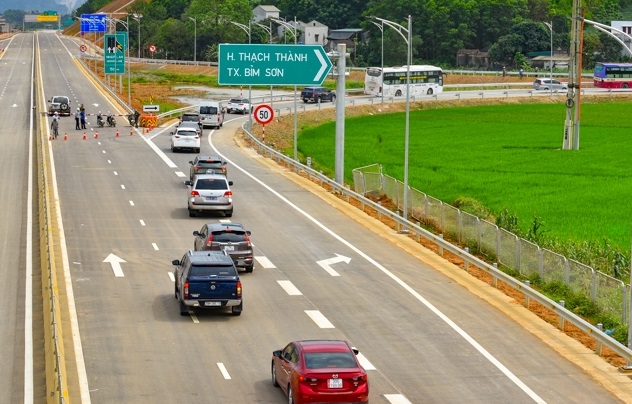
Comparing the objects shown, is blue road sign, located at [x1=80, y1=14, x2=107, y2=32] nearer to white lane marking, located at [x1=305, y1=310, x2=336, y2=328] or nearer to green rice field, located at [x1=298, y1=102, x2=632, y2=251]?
green rice field, located at [x1=298, y1=102, x2=632, y2=251]

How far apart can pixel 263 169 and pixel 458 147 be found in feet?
65.9

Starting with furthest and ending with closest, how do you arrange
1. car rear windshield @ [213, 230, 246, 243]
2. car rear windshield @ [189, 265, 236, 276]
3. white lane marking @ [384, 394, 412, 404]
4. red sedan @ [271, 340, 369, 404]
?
1. car rear windshield @ [213, 230, 246, 243]
2. car rear windshield @ [189, 265, 236, 276]
3. white lane marking @ [384, 394, 412, 404]
4. red sedan @ [271, 340, 369, 404]

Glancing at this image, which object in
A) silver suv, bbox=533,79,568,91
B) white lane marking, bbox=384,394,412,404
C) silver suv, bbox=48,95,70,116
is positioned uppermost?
silver suv, bbox=533,79,568,91

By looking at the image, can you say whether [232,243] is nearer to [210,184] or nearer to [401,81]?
[210,184]

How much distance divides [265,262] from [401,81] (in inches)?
3515

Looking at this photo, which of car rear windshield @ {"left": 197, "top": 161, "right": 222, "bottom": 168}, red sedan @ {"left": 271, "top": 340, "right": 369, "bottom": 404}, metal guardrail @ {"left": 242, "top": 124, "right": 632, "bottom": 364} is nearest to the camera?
red sedan @ {"left": 271, "top": 340, "right": 369, "bottom": 404}

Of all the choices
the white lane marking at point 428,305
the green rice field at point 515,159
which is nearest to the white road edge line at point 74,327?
the white lane marking at point 428,305

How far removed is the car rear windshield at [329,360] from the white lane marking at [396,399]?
73.3 inches

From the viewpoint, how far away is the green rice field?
5203 centimetres

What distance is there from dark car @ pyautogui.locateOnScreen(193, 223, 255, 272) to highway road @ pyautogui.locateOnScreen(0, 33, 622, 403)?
0.52m

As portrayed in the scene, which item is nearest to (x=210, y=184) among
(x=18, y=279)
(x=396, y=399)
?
(x=18, y=279)

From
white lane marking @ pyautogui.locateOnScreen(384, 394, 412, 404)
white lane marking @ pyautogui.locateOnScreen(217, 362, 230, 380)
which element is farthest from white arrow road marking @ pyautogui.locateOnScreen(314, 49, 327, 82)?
white lane marking @ pyautogui.locateOnScreen(384, 394, 412, 404)

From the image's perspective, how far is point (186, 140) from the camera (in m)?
72.9

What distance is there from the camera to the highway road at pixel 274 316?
26.8 meters
